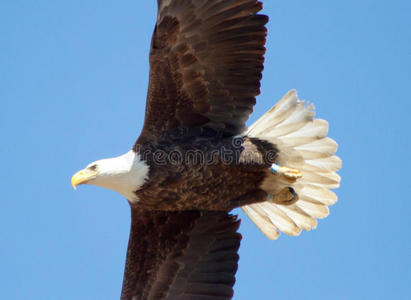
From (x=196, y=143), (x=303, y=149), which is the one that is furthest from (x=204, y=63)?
(x=303, y=149)

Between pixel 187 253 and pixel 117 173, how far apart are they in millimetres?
1407

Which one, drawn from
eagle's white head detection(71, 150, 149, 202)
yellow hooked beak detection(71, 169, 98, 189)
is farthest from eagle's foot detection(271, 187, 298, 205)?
yellow hooked beak detection(71, 169, 98, 189)

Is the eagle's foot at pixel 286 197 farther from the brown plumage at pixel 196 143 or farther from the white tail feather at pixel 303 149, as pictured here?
the brown plumage at pixel 196 143

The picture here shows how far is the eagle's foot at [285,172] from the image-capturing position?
25.0 feet

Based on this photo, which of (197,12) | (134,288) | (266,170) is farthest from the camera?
(134,288)

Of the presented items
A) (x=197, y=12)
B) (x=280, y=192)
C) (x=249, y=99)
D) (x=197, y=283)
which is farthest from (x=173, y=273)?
(x=197, y=12)

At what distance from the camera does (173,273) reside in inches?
319

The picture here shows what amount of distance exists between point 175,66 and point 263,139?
4.35 ft

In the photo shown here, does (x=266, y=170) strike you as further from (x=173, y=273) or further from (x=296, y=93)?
(x=173, y=273)

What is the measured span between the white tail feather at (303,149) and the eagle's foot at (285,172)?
10 centimetres

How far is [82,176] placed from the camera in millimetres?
7316

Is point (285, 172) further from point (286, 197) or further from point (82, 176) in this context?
point (82, 176)

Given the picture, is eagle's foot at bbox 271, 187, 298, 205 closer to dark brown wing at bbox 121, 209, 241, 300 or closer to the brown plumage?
the brown plumage

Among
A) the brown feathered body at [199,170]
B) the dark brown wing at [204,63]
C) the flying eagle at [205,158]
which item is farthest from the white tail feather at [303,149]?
the dark brown wing at [204,63]
